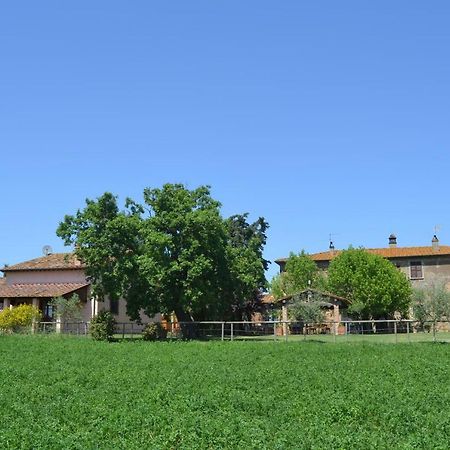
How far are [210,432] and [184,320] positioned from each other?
125 feet

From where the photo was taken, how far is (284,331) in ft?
177

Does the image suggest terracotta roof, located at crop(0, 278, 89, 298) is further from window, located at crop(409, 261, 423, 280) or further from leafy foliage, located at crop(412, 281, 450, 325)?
window, located at crop(409, 261, 423, 280)

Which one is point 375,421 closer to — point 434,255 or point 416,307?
point 416,307

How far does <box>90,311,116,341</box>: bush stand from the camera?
44.4 meters

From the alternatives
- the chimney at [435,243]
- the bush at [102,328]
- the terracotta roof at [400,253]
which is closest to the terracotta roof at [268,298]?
the terracotta roof at [400,253]

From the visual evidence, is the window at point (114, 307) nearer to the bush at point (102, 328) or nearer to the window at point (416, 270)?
the bush at point (102, 328)

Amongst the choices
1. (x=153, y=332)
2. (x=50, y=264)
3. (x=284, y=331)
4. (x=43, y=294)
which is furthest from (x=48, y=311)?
(x=284, y=331)

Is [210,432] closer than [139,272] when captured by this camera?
Yes

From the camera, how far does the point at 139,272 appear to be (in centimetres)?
4638

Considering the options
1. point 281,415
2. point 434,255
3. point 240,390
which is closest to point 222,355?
point 240,390

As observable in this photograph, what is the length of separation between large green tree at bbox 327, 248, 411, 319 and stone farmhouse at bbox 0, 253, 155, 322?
21654 mm

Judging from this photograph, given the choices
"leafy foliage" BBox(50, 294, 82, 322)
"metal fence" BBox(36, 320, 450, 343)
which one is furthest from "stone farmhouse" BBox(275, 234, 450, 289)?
"leafy foliage" BBox(50, 294, 82, 322)

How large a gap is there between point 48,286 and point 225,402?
4902 centimetres

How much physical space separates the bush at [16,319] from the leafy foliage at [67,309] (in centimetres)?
221
